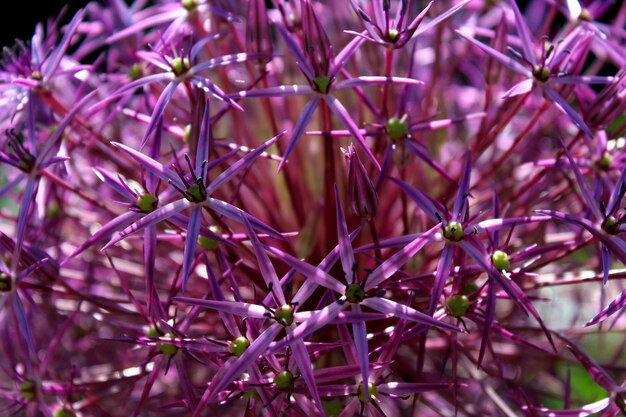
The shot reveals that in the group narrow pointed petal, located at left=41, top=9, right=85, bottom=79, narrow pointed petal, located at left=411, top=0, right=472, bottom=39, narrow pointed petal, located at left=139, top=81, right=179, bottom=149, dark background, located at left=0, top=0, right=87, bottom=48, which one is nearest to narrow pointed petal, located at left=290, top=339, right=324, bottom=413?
narrow pointed petal, located at left=139, top=81, right=179, bottom=149

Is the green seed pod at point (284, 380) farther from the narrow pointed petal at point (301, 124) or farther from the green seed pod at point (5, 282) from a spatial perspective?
the green seed pod at point (5, 282)

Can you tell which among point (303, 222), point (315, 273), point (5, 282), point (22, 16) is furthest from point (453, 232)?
point (22, 16)

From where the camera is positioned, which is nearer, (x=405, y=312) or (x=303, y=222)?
(x=405, y=312)

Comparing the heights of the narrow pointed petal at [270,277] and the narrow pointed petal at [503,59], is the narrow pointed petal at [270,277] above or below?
below

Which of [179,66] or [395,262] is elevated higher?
[179,66]

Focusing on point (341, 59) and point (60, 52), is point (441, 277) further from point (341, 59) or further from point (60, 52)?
point (60, 52)

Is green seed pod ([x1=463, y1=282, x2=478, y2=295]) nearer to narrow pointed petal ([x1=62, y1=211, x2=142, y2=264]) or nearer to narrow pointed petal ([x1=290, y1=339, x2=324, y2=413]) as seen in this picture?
narrow pointed petal ([x1=290, y1=339, x2=324, y2=413])

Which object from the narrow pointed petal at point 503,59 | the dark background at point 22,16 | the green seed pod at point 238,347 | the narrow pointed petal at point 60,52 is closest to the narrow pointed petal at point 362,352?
the green seed pod at point 238,347
